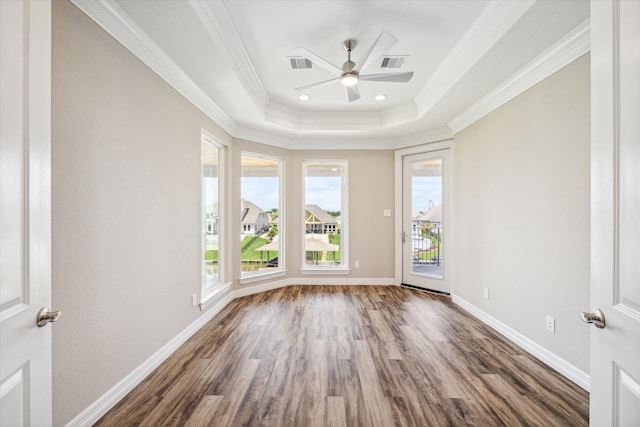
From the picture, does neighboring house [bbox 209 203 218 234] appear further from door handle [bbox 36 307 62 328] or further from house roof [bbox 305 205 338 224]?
door handle [bbox 36 307 62 328]

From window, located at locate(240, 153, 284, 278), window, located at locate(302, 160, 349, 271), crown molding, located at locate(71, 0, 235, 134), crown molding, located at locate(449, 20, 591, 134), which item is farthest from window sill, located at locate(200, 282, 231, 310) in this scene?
crown molding, located at locate(449, 20, 591, 134)

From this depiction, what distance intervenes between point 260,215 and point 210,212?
40.9 inches

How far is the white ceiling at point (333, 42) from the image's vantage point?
1.86 meters

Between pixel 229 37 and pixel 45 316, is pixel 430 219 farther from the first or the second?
pixel 45 316

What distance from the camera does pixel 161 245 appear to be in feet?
7.75

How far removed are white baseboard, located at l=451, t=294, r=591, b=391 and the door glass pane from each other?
1.07 meters

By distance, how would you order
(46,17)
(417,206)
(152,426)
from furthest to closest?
(417,206) < (152,426) < (46,17)

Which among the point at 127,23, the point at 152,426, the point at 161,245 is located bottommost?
the point at 152,426

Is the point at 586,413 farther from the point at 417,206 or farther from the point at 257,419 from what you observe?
the point at 417,206

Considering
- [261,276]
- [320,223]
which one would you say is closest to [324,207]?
[320,223]

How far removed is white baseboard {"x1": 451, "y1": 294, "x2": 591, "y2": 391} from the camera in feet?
6.64

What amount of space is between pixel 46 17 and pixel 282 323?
298 cm

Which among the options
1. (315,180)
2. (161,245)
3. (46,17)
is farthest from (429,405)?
(315,180)

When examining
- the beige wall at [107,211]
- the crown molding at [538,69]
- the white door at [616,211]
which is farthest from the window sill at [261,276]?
the white door at [616,211]
